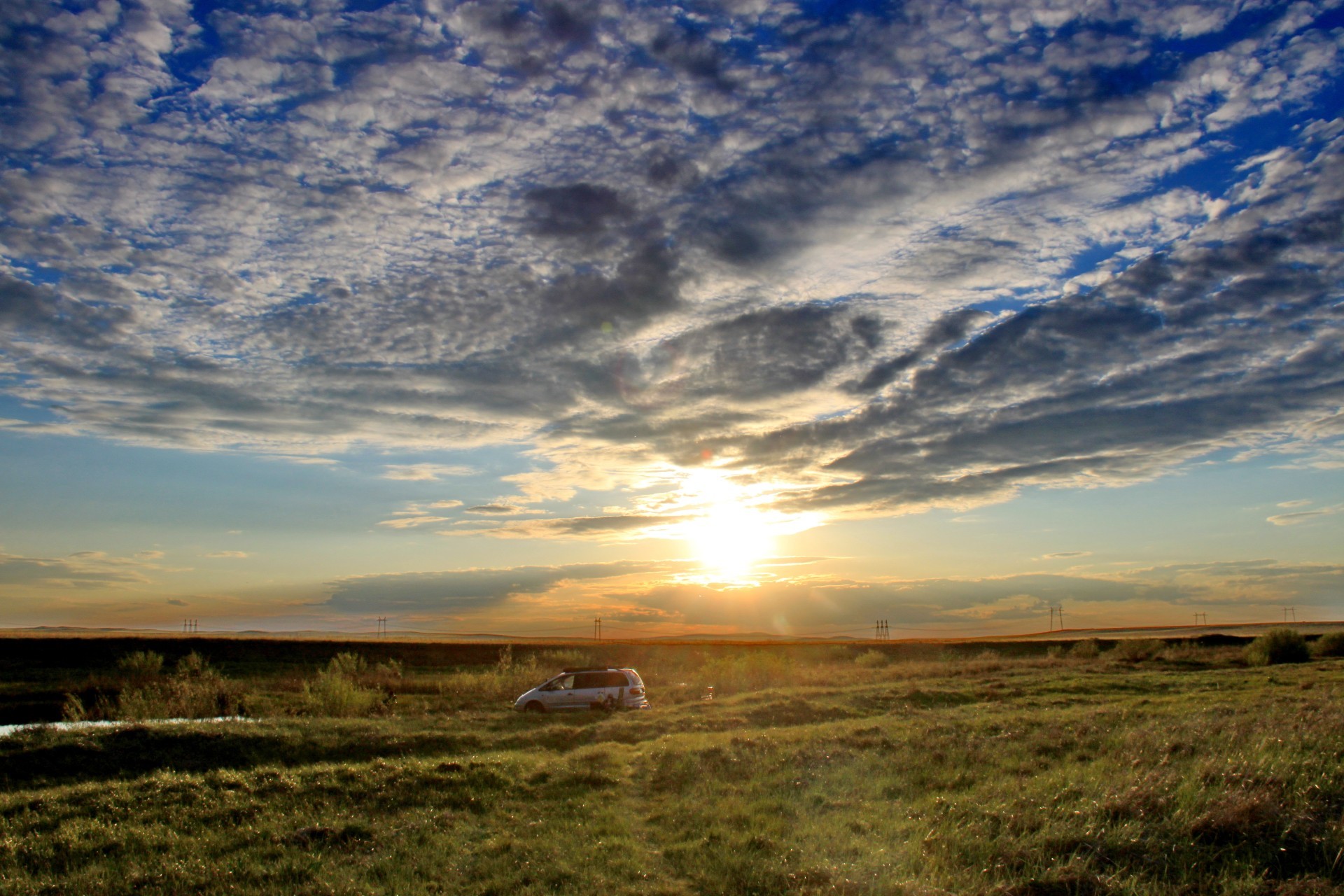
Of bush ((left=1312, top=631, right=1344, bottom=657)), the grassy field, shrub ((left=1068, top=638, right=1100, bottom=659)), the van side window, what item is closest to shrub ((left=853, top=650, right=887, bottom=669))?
shrub ((left=1068, top=638, right=1100, bottom=659))

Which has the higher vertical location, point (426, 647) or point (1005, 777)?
point (1005, 777)

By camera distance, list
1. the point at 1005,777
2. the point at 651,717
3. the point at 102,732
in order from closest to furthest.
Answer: the point at 1005,777 < the point at 102,732 < the point at 651,717

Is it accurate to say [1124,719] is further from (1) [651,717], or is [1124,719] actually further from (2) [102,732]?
(2) [102,732]

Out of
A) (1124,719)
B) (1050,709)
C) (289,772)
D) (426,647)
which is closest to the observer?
(289,772)

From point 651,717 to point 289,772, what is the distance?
13.9 m

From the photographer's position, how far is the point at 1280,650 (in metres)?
50.2

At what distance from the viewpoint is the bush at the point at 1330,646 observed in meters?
52.5

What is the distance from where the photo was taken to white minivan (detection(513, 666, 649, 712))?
29797 millimetres

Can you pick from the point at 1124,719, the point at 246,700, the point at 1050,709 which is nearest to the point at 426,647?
the point at 246,700

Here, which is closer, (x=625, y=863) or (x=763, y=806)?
(x=625, y=863)

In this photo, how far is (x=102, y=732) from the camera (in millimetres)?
19875

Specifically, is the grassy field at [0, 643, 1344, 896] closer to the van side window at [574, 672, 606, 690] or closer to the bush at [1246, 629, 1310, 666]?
the van side window at [574, 672, 606, 690]

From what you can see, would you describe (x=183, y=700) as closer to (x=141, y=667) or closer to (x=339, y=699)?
(x=339, y=699)

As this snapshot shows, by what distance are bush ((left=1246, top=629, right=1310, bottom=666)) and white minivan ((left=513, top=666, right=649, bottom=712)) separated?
42.4 meters
